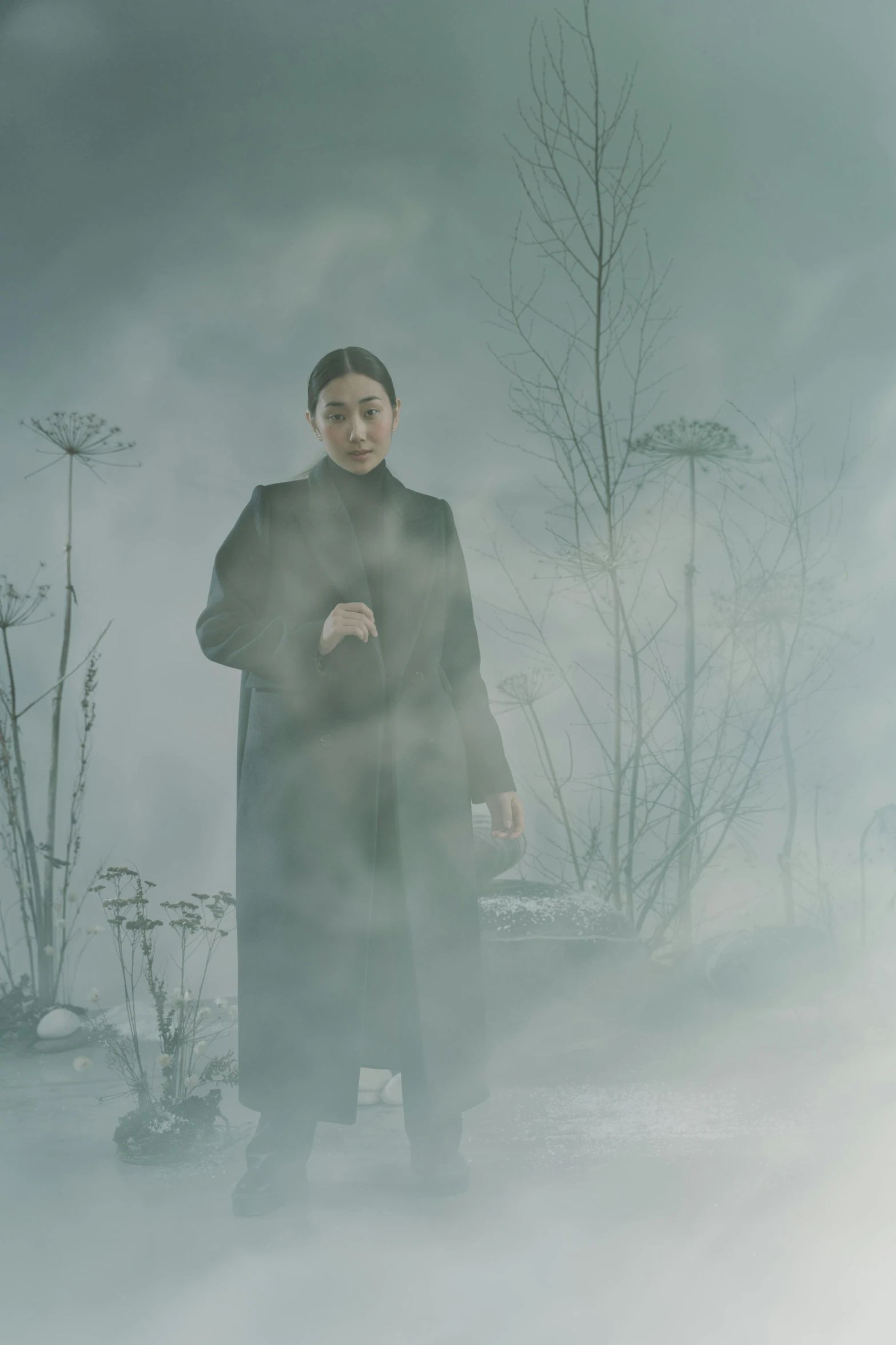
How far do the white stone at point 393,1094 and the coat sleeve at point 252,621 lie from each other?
3.20ft

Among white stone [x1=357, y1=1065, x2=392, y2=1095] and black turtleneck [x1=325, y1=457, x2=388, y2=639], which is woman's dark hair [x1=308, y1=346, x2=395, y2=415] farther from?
white stone [x1=357, y1=1065, x2=392, y2=1095]

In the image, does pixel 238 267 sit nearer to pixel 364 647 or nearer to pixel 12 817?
pixel 364 647

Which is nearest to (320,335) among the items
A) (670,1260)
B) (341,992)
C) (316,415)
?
(316,415)

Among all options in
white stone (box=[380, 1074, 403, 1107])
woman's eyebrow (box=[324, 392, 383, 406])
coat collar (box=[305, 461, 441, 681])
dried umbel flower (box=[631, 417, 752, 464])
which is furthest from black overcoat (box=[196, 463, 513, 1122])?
dried umbel flower (box=[631, 417, 752, 464])

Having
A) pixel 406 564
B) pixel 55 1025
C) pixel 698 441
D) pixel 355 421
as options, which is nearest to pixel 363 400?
pixel 355 421

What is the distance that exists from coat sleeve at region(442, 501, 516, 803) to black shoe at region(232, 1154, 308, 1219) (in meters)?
0.66

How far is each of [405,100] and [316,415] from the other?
106cm

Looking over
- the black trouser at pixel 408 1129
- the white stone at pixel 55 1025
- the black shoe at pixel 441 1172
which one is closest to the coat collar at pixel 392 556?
the black trouser at pixel 408 1129

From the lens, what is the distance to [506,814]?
77.6 inches

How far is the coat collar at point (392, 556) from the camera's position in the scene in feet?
6.13

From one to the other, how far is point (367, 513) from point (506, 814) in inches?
22.9

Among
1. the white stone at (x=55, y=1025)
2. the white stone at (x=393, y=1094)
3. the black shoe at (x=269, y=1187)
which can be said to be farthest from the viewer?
the white stone at (x=55, y=1025)

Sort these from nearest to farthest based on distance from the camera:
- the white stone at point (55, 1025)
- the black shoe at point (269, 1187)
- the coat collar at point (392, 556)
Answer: the black shoe at point (269, 1187), the coat collar at point (392, 556), the white stone at point (55, 1025)

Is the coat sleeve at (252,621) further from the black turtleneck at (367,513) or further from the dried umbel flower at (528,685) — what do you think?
the dried umbel flower at (528,685)
